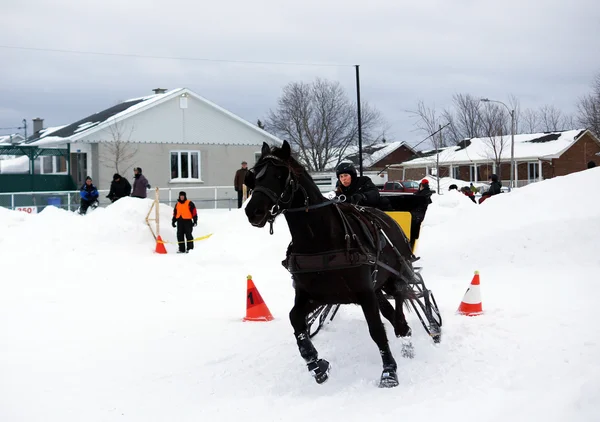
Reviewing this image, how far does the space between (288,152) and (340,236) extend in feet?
3.03

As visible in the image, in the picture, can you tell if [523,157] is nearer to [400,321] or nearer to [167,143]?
[167,143]

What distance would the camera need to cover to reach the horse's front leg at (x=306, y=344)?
6.37m

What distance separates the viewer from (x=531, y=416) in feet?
16.6

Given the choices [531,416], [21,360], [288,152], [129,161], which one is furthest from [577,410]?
[129,161]

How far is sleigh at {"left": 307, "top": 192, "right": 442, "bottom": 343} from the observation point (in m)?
7.81

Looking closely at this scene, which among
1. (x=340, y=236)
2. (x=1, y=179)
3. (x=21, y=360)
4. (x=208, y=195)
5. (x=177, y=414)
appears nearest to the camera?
(x=177, y=414)

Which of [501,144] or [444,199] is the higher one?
[501,144]

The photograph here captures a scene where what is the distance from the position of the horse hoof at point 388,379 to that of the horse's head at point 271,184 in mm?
1751

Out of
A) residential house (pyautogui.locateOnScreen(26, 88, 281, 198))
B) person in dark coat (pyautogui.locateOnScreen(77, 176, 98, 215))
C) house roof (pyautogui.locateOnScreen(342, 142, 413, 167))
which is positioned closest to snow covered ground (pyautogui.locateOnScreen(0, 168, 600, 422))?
person in dark coat (pyautogui.locateOnScreen(77, 176, 98, 215))

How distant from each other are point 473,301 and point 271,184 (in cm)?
414

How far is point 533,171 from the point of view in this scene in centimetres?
5178

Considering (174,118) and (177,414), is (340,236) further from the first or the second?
(174,118)

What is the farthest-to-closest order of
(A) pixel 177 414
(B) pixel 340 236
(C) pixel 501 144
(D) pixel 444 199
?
1. (C) pixel 501 144
2. (D) pixel 444 199
3. (B) pixel 340 236
4. (A) pixel 177 414

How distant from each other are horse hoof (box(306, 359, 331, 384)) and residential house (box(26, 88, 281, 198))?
24571 millimetres
